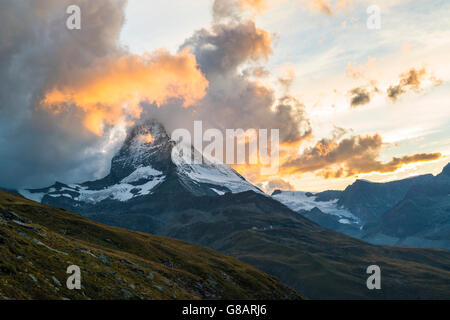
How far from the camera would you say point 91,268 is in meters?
65.1

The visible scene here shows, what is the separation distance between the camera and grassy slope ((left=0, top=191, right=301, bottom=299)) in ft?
161

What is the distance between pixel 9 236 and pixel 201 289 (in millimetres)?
55733

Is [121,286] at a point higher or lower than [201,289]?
higher

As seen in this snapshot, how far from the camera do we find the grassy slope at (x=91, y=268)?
161ft
